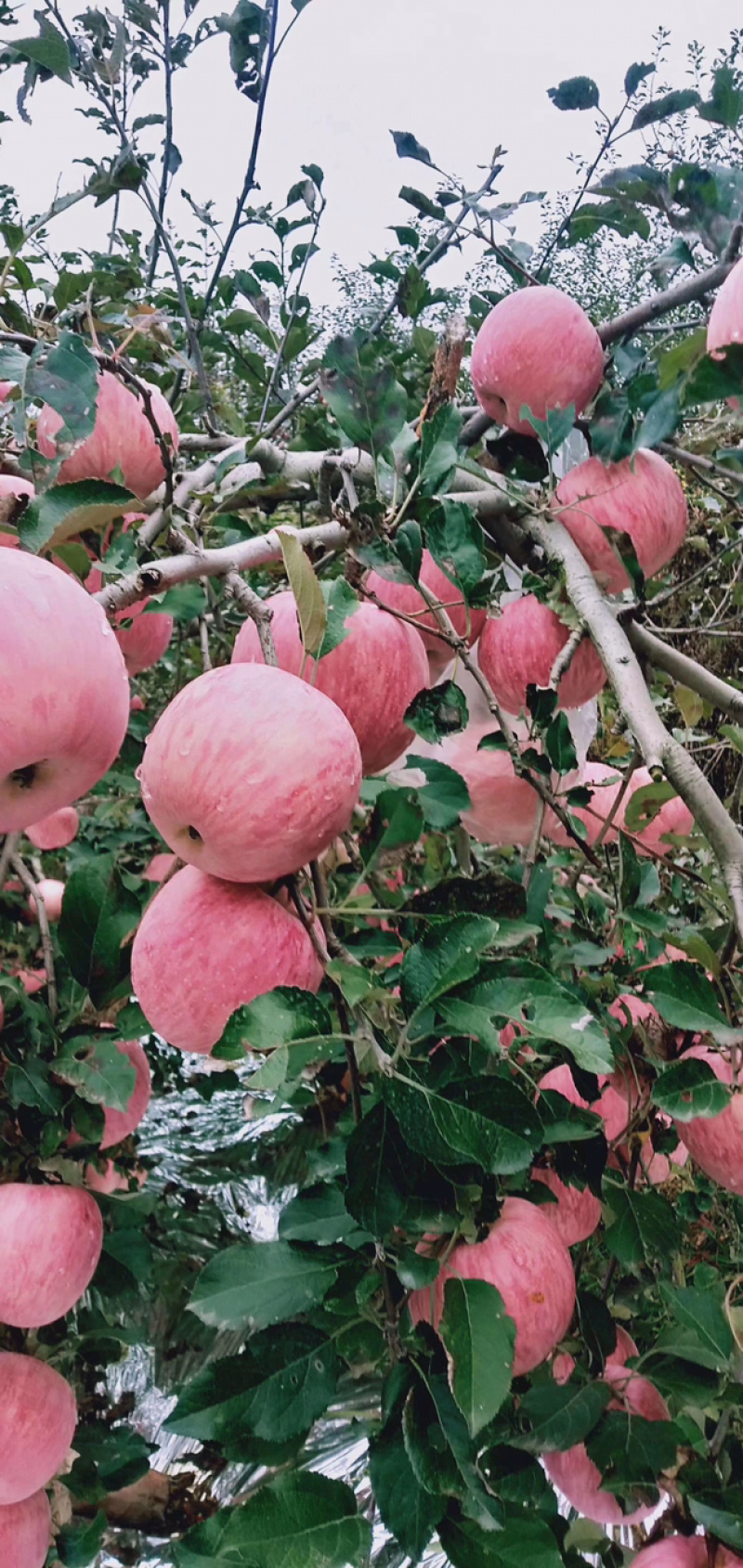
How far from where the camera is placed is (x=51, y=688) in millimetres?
405

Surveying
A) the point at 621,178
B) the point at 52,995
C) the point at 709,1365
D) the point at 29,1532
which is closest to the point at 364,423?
the point at 621,178

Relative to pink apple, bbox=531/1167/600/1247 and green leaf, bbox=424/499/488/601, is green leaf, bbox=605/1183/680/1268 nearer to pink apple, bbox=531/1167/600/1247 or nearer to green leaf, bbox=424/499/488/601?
pink apple, bbox=531/1167/600/1247

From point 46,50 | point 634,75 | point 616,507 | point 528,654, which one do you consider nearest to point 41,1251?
point 528,654

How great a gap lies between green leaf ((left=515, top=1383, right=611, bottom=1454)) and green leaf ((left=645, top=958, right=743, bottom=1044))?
30cm

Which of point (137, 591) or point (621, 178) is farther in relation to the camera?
point (621, 178)

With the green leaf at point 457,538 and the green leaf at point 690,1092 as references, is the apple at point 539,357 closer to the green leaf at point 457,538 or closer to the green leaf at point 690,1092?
the green leaf at point 457,538

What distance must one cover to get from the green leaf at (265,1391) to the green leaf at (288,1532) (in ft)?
0.09

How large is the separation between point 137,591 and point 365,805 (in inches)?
25.9

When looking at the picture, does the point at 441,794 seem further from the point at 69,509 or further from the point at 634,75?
the point at 634,75

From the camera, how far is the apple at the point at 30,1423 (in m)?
0.69

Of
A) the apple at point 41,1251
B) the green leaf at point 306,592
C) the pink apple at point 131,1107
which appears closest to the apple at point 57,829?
the pink apple at point 131,1107

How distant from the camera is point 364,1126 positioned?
0.41m

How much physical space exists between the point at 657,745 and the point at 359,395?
0.29 meters

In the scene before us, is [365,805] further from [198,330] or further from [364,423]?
[198,330]
